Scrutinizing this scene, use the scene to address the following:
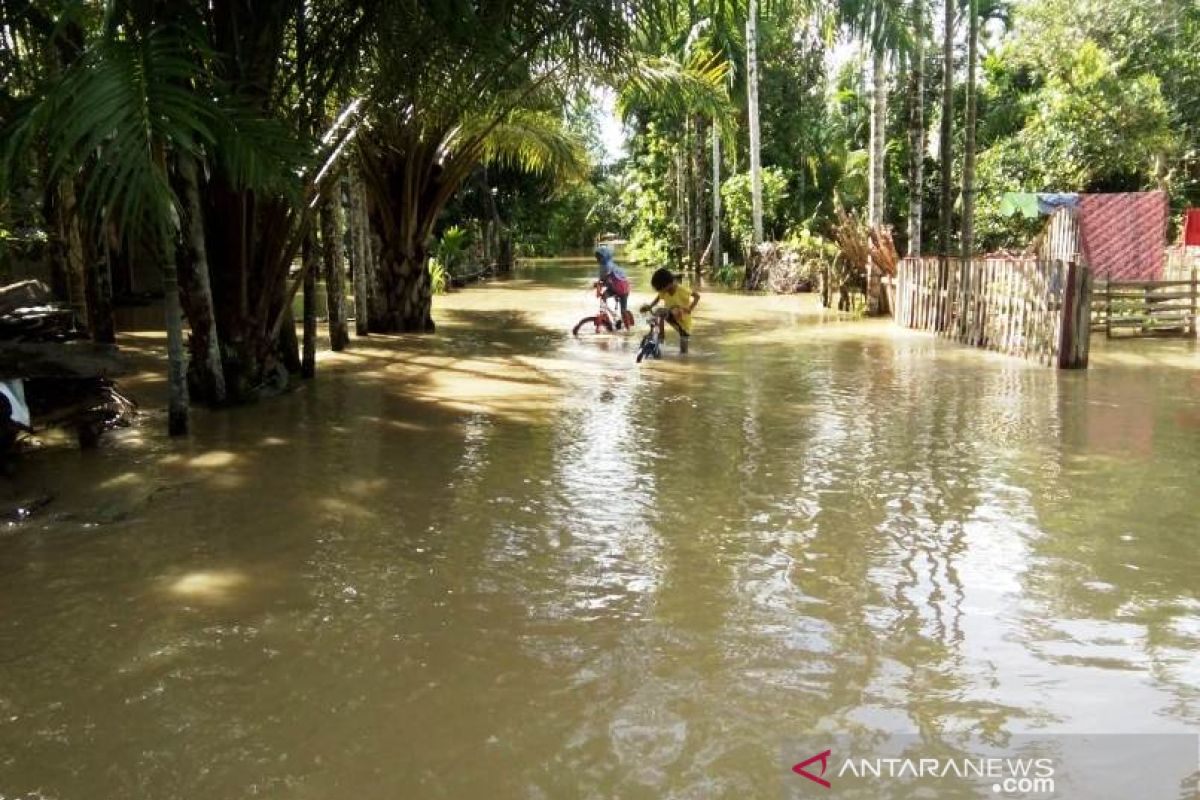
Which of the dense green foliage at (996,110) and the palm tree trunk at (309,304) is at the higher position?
the dense green foliage at (996,110)

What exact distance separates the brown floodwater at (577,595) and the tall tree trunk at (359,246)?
22.5 feet

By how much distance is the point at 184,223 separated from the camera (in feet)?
26.1

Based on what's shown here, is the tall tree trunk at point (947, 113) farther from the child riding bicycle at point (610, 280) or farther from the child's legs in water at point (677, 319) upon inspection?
the child riding bicycle at point (610, 280)

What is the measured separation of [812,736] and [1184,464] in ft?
15.6

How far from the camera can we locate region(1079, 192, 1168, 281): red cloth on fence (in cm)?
1770

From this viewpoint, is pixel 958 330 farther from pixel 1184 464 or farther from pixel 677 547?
pixel 677 547

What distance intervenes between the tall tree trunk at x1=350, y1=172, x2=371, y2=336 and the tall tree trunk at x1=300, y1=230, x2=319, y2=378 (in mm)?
4399

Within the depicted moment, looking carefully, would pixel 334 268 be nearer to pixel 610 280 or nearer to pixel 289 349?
pixel 289 349

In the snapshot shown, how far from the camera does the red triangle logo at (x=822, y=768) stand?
9.56ft

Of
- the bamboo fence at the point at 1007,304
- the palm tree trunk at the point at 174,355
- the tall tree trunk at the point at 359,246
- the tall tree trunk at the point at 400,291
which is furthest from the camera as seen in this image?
the tall tree trunk at the point at 400,291

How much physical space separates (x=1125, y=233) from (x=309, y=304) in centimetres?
1502

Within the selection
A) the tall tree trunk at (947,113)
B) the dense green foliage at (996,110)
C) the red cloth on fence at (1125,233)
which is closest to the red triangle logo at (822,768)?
the dense green foliage at (996,110)

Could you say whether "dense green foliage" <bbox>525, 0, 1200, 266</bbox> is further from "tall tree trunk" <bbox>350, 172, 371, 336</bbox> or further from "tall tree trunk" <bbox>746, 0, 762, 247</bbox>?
"tall tree trunk" <bbox>350, 172, 371, 336</bbox>

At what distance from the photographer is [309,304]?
420 inches
